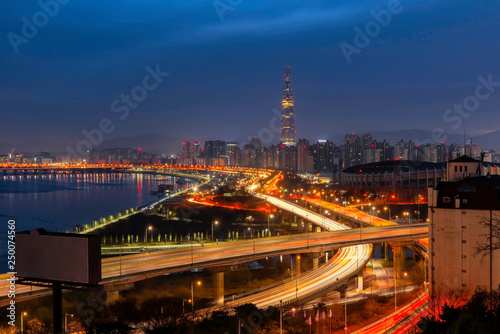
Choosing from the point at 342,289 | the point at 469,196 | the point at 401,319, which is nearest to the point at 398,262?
the point at 342,289

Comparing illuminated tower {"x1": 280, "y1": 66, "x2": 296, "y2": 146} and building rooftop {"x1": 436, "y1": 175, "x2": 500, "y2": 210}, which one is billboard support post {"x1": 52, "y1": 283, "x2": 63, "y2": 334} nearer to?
building rooftop {"x1": 436, "y1": 175, "x2": 500, "y2": 210}

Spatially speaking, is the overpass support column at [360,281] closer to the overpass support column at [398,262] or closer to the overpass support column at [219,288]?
the overpass support column at [398,262]

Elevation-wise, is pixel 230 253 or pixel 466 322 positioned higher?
pixel 466 322

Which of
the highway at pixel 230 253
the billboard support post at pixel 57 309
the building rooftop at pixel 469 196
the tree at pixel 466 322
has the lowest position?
the highway at pixel 230 253

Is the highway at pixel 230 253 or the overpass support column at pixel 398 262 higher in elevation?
the highway at pixel 230 253

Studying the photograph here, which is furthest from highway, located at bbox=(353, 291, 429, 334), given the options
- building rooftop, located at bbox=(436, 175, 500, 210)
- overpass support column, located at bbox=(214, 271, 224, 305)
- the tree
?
overpass support column, located at bbox=(214, 271, 224, 305)

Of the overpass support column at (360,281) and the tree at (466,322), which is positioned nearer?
the tree at (466,322)

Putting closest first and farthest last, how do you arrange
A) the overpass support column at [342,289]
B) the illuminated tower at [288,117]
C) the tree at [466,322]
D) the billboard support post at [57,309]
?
1. the tree at [466,322]
2. the billboard support post at [57,309]
3. the overpass support column at [342,289]
4. the illuminated tower at [288,117]

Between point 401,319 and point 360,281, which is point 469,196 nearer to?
point 401,319

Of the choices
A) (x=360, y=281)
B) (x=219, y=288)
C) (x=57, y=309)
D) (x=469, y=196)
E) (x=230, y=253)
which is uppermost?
(x=469, y=196)

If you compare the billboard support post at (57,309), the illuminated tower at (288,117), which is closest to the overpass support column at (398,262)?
the billboard support post at (57,309)
